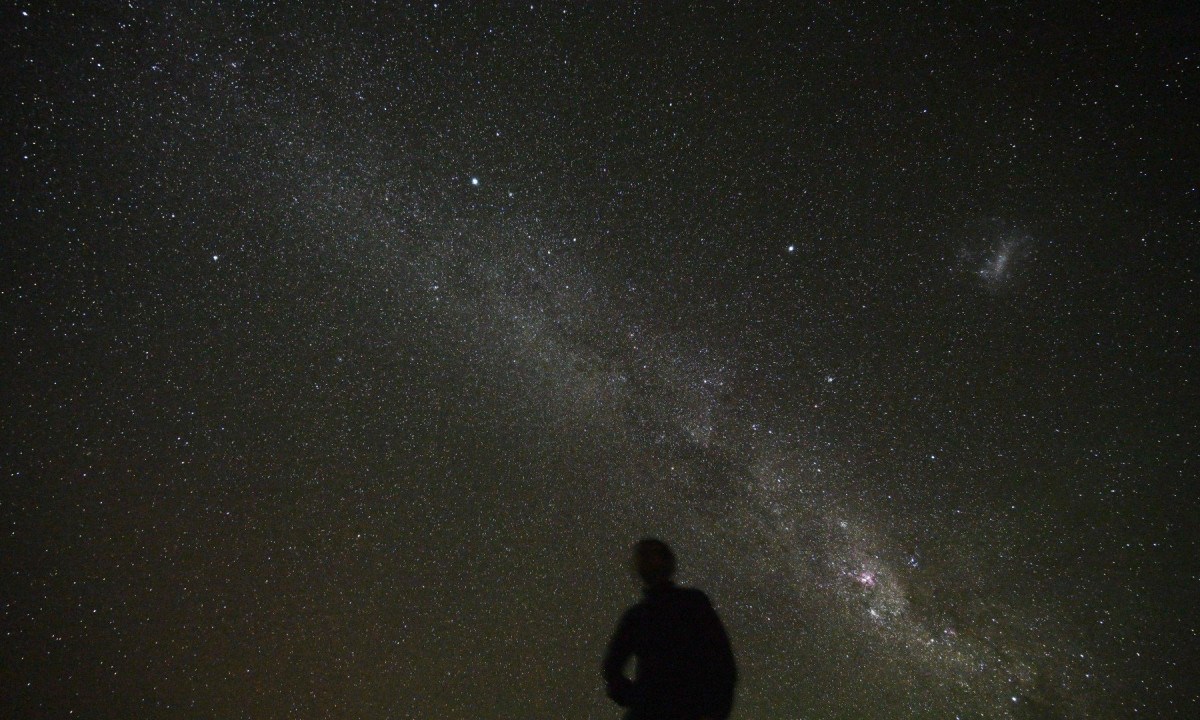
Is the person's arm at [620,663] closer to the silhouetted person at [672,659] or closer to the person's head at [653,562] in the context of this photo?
the silhouetted person at [672,659]

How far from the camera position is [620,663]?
4.29ft

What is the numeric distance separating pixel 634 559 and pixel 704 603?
232 millimetres

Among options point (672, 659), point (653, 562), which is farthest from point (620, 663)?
point (653, 562)

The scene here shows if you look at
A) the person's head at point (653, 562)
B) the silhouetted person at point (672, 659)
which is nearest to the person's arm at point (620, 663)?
the silhouetted person at point (672, 659)

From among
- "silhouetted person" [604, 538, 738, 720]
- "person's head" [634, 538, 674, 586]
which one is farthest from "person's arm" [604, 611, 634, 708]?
"person's head" [634, 538, 674, 586]

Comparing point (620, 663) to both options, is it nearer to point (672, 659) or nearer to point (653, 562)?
point (672, 659)

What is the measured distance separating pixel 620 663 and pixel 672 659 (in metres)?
0.16

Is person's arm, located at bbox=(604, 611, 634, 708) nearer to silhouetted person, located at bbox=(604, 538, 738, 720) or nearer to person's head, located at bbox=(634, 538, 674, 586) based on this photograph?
silhouetted person, located at bbox=(604, 538, 738, 720)

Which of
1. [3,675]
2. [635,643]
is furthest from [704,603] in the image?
[3,675]

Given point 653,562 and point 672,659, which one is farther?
point 653,562

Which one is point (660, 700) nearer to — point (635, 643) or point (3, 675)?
point (635, 643)

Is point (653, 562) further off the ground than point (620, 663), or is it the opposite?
point (653, 562)

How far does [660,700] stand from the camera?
1219 mm

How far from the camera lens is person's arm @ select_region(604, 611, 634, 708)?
1.27 meters
